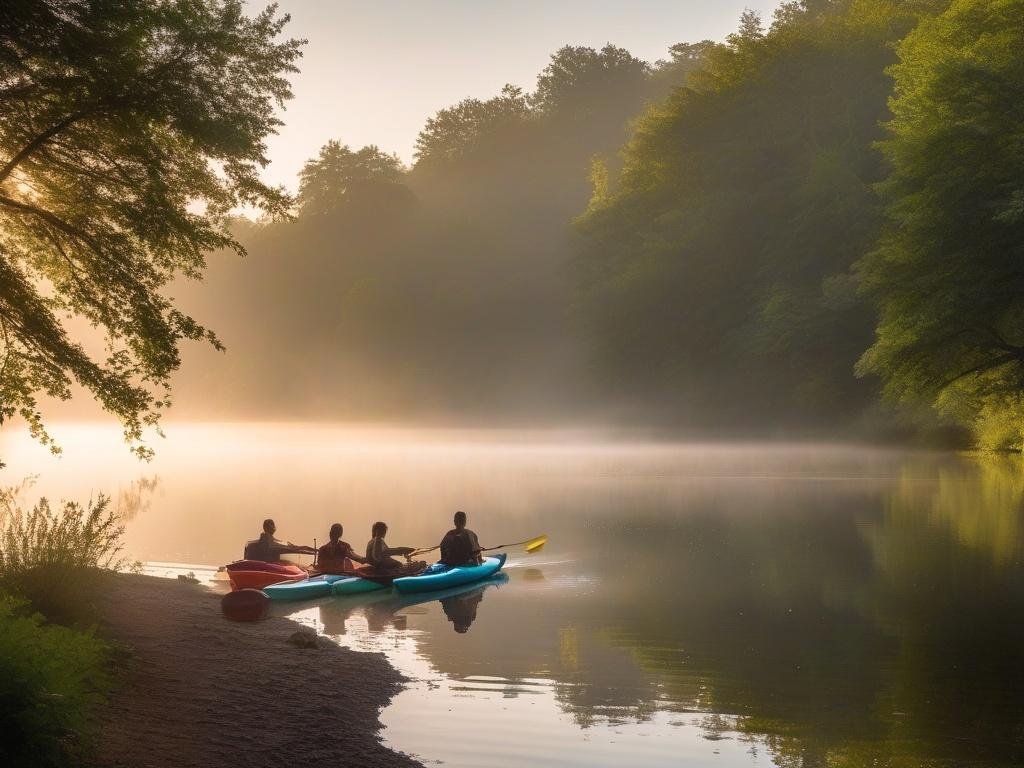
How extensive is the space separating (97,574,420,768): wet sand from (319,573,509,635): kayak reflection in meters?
1.87

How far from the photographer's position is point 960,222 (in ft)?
108

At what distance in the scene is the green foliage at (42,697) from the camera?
7.15m

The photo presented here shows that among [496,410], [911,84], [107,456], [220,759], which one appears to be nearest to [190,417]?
[496,410]

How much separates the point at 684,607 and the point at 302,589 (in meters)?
6.29

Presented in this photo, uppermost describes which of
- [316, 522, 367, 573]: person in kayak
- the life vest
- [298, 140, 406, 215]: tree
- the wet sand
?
[298, 140, 406, 215]: tree

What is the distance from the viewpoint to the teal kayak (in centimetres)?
1945

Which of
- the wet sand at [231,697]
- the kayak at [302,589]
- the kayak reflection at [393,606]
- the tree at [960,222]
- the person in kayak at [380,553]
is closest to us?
the wet sand at [231,697]

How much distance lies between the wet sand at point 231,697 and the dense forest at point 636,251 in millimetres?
2776

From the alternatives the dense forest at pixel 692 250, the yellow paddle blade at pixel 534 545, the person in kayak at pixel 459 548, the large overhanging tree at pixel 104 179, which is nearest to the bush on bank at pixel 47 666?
the large overhanging tree at pixel 104 179

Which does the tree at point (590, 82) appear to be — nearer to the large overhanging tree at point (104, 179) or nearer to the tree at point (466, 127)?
Result: the tree at point (466, 127)

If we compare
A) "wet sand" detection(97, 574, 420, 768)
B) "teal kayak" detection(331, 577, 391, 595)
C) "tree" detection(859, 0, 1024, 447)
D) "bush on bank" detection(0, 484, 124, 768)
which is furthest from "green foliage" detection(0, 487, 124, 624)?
"tree" detection(859, 0, 1024, 447)

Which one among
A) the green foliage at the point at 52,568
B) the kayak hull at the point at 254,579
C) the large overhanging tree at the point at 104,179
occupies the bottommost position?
the green foliage at the point at 52,568

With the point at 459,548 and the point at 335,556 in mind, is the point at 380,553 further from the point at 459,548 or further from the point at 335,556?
the point at 459,548

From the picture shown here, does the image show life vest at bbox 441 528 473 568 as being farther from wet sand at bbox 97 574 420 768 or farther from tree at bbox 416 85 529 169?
tree at bbox 416 85 529 169
